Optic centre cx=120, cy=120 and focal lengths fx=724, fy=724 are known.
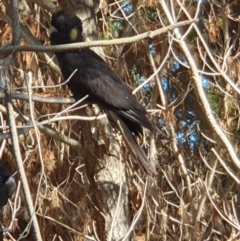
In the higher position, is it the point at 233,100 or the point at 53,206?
the point at 233,100

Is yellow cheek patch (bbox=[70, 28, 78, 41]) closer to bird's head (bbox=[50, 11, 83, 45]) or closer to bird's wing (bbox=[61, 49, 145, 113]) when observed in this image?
bird's head (bbox=[50, 11, 83, 45])

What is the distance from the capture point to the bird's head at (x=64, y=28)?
4.48 metres

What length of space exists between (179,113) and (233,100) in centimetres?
81

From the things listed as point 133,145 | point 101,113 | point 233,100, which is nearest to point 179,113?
point 233,100

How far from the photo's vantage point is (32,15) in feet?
16.4

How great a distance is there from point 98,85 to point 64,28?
500mm

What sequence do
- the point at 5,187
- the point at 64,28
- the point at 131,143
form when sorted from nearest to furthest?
the point at 5,187, the point at 131,143, the point at 64,28

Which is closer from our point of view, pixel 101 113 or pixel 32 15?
pixel 101 113

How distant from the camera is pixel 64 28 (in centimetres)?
451

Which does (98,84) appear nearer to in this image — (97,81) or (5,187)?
(97,81)

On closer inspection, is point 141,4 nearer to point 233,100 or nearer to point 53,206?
point 233,100

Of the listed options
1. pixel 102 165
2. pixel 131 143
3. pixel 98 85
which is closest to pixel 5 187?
pixel 131 143

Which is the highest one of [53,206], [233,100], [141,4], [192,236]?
[141,4]

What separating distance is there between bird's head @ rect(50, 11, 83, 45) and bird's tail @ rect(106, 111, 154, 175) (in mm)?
642
